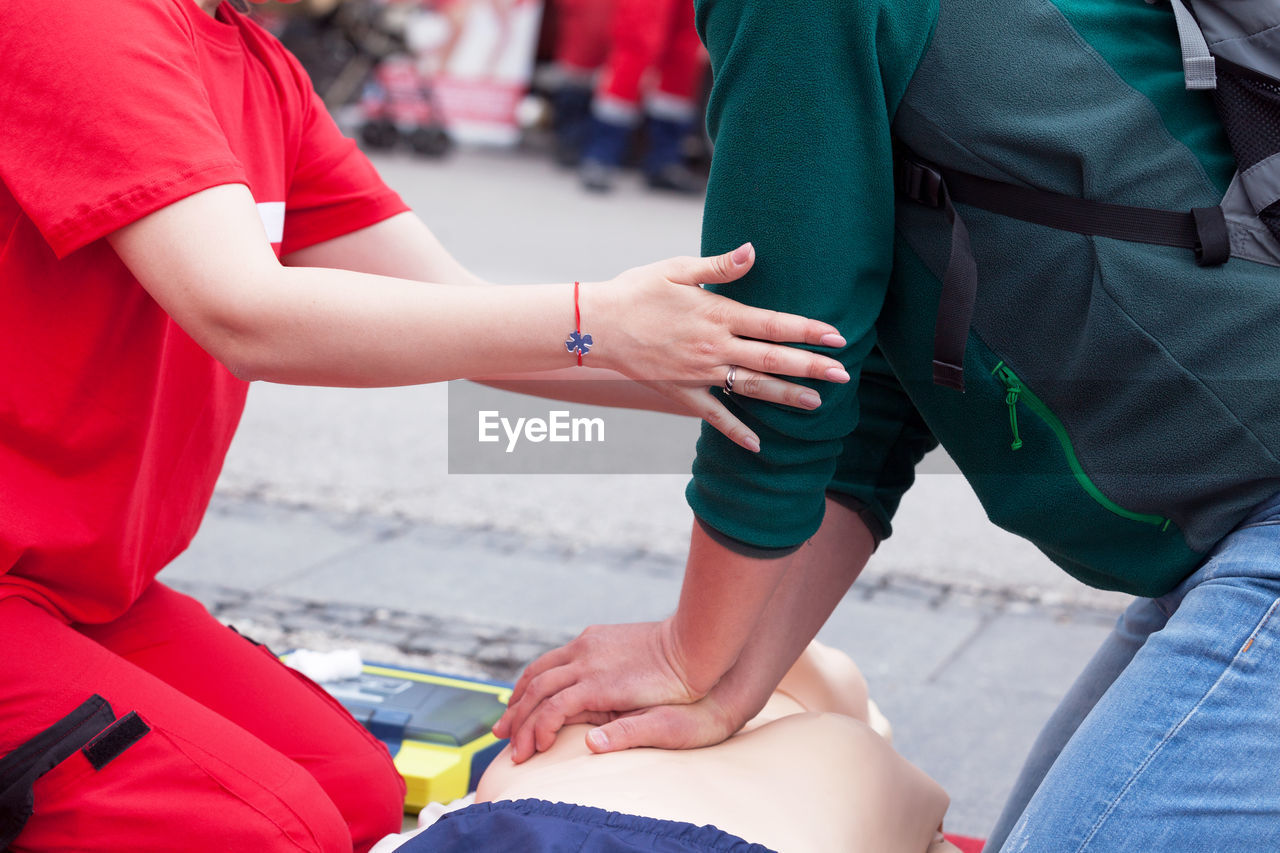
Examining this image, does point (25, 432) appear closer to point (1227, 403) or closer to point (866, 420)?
point (866, 420)

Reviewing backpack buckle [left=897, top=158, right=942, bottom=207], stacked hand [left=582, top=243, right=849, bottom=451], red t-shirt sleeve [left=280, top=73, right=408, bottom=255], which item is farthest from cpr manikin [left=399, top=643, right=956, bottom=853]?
red t-shirt sleeve [left=280, top=73, right=408, bottom=255]

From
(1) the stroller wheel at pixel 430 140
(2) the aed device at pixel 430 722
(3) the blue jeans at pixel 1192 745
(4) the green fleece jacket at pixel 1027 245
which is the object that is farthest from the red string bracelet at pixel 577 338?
(1) the stroller wheel at pixel 430 140

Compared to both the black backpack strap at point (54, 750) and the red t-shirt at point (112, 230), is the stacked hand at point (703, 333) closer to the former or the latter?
the red t-shirt at point (112, 230)

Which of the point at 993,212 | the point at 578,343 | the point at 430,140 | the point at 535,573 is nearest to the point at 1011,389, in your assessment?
the point at 993,212

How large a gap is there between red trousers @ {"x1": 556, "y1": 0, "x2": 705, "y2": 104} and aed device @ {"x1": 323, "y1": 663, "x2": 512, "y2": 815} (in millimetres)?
6343

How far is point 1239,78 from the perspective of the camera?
1.25m

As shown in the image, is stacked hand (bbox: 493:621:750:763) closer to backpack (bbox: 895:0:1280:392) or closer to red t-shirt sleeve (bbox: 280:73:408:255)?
backpack (bbox: 895:0:1280:392)

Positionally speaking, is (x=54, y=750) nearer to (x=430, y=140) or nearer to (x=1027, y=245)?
(x=1027, y=245)

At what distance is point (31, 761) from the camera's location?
1.53 metres

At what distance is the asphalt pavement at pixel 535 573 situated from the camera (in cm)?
287

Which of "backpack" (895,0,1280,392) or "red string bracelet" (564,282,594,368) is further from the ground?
"backpack" (895,0,1280,392)

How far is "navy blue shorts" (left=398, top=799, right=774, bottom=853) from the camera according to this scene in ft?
4.09

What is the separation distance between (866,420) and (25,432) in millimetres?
1014

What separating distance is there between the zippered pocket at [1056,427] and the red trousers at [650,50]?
7022 millimetres
